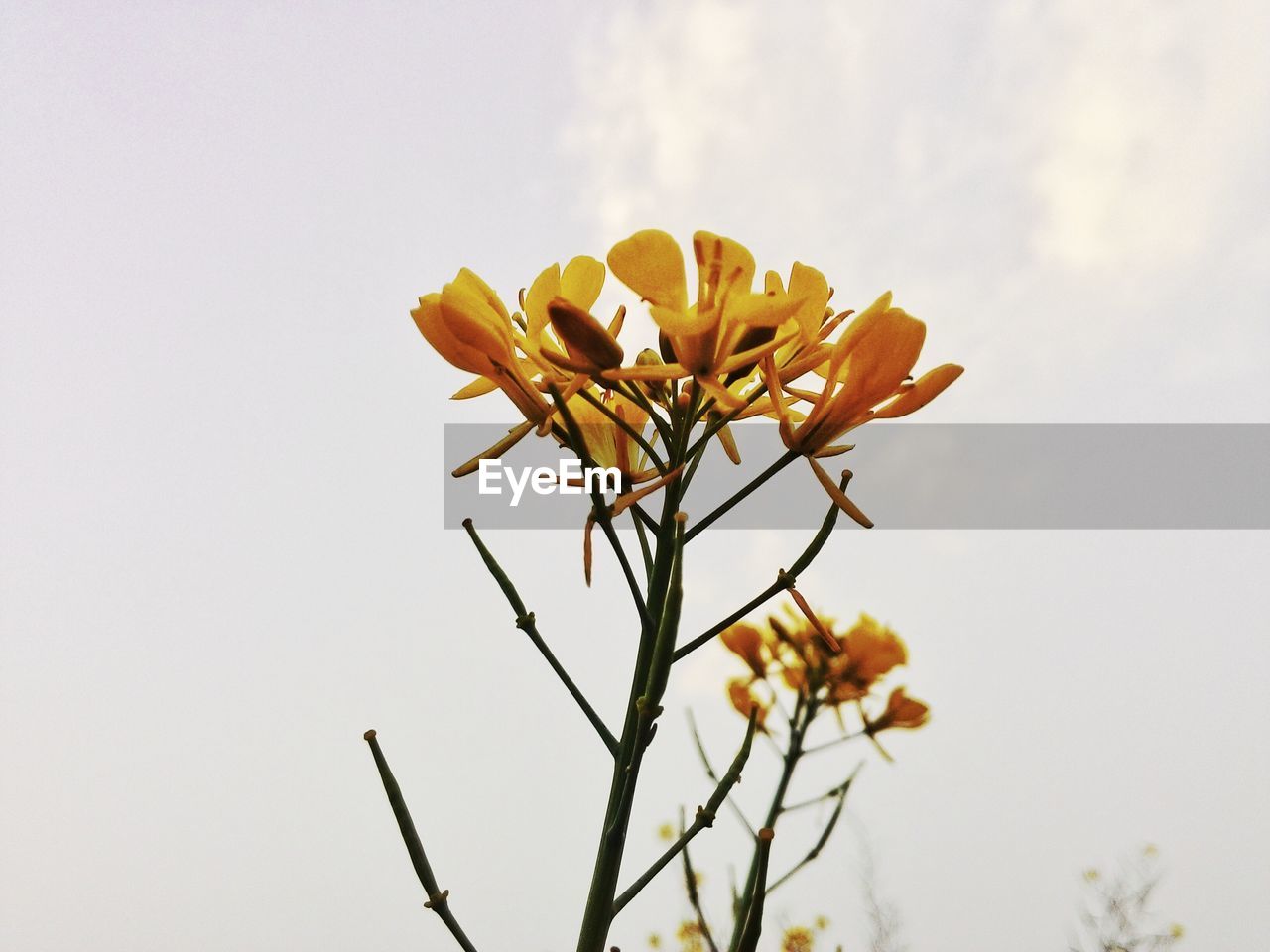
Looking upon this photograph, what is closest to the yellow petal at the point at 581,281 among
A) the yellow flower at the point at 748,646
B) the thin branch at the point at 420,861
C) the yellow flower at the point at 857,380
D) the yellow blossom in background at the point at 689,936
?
the yellow flower at the point at 857,380

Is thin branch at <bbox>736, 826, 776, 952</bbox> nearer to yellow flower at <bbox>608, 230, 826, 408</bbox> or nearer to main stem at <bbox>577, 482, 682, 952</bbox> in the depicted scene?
main stem at <bbox>577, 482, 682, 952</bbox>

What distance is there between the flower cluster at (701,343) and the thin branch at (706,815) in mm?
276

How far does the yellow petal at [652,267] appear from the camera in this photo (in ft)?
2.46

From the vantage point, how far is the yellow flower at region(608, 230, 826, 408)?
735 mm

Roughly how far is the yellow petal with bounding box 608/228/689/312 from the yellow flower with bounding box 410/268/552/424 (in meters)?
0.12

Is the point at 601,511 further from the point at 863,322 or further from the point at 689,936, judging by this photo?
the point at 689,936

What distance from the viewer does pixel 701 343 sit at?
0.75 meters

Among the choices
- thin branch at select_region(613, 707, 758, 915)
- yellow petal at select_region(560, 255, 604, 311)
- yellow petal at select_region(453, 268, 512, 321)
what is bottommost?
thin branch at select_region(613, 707, 758, 915)

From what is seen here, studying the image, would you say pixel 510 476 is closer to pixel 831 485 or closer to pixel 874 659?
pixel 831 485

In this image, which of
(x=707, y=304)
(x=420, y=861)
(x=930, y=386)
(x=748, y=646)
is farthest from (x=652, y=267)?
(x=748, y=646)

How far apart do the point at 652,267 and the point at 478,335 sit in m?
0.17

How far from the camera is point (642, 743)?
77 cm

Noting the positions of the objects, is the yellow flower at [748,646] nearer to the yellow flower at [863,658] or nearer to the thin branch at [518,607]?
the yellow flower at [863,658]

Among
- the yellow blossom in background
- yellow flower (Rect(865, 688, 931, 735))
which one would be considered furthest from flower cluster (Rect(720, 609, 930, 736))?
the yellow blossom in background
